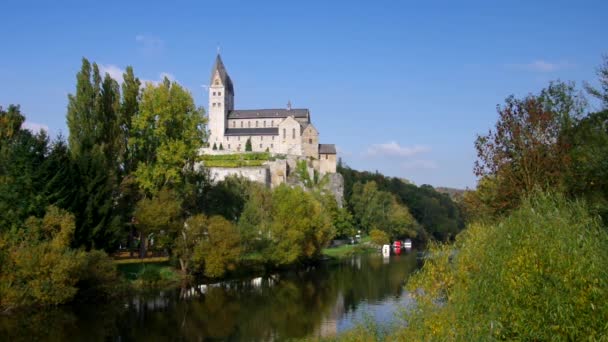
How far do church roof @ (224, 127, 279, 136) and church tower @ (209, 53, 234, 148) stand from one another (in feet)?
4.78

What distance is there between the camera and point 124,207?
35.0 m

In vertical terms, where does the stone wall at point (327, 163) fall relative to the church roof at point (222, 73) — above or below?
below

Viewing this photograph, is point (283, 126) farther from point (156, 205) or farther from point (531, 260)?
point (531, 260)

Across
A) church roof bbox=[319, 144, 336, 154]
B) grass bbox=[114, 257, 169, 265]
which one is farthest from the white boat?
grass bbox=[114, 257, 169, 265]

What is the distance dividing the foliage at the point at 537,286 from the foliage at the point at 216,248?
930 inches

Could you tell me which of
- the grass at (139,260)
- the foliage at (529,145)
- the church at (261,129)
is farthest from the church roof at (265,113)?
the foliage at (529,145)

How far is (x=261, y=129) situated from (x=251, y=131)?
5.22 ft

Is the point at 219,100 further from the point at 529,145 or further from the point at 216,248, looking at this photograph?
the point at 529,145

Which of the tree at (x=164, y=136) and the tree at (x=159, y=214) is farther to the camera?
the tree at (x=164, y=136)

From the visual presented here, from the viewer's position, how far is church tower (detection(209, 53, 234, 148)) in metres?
92.4

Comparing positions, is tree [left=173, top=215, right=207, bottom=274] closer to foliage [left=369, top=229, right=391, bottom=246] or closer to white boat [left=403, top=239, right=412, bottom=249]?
foliage [left=369, top=229, right=391, bottom=246]

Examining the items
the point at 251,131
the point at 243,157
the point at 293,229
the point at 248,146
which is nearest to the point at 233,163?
the point at 243,157

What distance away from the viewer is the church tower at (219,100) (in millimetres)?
92406

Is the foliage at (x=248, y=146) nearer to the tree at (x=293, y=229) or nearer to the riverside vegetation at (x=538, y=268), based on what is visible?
the tree at (x=293, y=229)
